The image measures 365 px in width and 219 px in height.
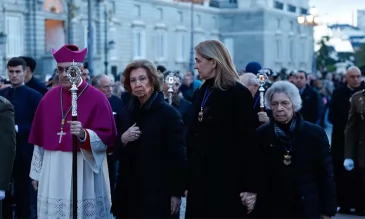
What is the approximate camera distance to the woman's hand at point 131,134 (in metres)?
Result: 6.25

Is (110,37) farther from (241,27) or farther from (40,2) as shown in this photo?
(241,27)

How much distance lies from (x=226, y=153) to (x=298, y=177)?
2.27ft

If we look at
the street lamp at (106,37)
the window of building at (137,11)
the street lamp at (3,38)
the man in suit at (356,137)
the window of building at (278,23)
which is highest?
the window of building at (278,23)

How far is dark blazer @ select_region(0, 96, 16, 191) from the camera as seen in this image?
265 inches

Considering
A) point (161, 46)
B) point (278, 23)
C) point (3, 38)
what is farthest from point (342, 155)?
point (278, 23)

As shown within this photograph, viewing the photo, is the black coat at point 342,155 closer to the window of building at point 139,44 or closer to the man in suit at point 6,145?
the man in suit at point 6,145

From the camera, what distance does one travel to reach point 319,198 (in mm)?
6141

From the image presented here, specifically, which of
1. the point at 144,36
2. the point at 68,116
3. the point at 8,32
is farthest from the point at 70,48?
the point at 144,36

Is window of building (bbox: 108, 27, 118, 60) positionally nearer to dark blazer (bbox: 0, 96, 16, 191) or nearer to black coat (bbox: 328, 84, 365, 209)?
black coat (bbox: 328, 84, 365, 209)

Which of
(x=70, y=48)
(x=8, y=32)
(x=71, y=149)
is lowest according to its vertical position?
(x=71, y=149)

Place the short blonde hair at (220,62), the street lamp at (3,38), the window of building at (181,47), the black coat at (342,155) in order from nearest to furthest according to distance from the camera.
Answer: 1. the short blonde hair at (220,62)
2. the black coat at (342,155)
3. the street lamp at (3,38)
4. the window of building at (181,47)

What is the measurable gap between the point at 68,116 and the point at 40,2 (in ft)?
128

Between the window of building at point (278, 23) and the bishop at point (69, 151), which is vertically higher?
the window of building at point (278, 23)

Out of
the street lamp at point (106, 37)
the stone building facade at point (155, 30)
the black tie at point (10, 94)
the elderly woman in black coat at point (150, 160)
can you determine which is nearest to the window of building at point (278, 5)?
the stone building facade at point (155, 30)
